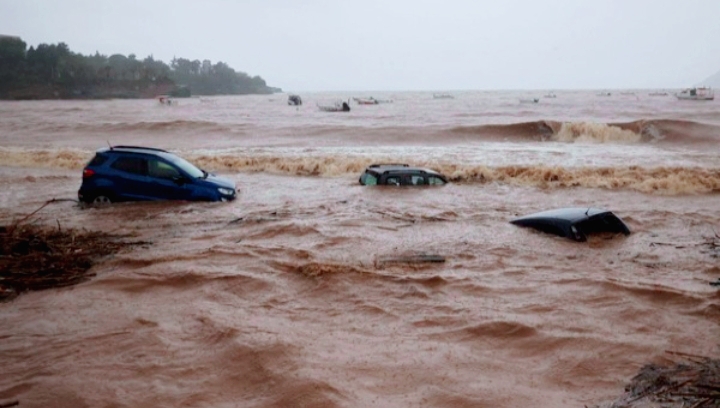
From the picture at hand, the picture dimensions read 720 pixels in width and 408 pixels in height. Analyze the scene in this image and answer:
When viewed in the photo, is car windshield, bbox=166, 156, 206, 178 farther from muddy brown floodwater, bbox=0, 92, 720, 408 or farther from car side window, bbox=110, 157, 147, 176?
muddy brown floodwater, bbox=0, 92, 720, 408

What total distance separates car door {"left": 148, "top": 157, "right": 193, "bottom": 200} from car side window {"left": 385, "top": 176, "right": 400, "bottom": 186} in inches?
215

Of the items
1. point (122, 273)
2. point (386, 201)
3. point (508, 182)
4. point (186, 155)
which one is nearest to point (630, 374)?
point (122, 273)

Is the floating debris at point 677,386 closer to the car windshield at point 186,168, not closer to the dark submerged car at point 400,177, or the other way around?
the dark submerged car at point 400,177

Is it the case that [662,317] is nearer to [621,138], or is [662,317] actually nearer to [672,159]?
[672,159]

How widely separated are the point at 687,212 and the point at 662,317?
7.46m

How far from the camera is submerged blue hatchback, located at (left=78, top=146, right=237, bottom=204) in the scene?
1250 centimetres

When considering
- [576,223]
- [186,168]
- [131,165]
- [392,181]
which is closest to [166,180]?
[186,168]

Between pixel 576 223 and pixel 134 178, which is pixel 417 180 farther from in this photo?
pixel 134 178

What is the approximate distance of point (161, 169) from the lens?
12680mm

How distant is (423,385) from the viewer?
483 cm

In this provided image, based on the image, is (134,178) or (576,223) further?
(134,178)

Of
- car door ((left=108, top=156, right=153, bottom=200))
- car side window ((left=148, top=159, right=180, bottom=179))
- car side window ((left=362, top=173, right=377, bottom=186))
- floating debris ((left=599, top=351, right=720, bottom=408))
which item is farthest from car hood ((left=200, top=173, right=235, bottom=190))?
floating debris ((left=599, top=351, right=720, bottom=408))

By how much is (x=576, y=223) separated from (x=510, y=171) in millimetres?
8700

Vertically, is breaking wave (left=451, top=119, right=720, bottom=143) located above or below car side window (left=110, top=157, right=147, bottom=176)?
above
